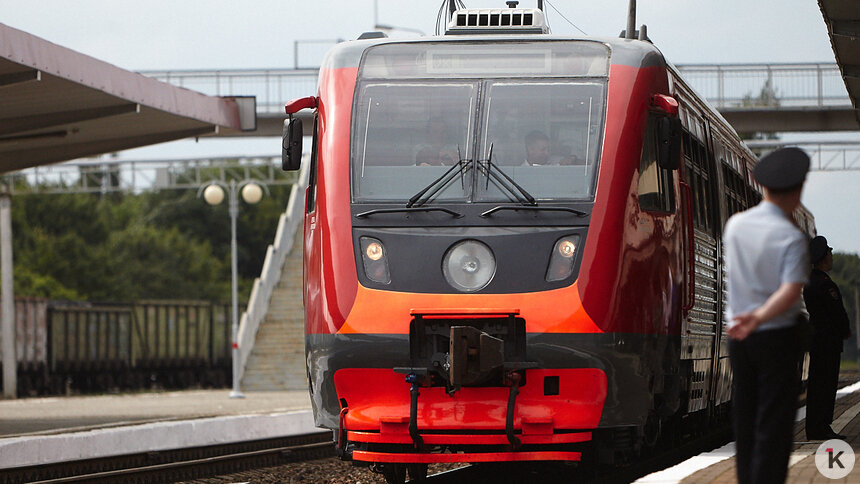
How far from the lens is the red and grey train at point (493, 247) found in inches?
415

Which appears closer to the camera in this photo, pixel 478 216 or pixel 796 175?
pixel 796 175

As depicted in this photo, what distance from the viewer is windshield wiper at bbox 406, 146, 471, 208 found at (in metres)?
Answer: 11.0

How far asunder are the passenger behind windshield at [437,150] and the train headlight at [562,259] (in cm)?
107

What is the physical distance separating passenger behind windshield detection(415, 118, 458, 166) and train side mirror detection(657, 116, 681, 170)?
60.3 inches

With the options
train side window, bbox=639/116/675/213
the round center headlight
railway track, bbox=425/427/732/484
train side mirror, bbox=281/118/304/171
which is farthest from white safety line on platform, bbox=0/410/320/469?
train side window, bbox=639/116/675/213

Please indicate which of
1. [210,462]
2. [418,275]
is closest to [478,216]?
[418,275]

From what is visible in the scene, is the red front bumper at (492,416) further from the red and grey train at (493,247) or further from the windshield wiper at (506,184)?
the windshield wiper at (506,184)

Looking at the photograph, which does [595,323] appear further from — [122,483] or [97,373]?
[97,373]

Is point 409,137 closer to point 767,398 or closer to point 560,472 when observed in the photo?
point 560,472

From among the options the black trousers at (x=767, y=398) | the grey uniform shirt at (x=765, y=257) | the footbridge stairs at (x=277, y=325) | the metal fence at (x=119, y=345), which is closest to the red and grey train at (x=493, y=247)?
the black trousers at (x=767, y=398)

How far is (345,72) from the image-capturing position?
1171 cm

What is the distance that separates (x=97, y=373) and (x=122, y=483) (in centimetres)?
3491

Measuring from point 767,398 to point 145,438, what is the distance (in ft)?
46.0

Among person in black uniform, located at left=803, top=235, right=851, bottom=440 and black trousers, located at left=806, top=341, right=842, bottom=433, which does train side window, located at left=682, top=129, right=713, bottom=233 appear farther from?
black trousers, located at left=806, top=341, right=842, bottom=433
